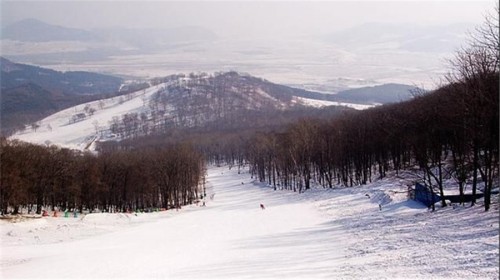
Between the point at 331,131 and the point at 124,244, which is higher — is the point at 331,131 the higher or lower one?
the higher one

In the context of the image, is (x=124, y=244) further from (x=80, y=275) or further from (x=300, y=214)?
(x=300, y=214)

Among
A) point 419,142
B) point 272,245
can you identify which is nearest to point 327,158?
point 419,142

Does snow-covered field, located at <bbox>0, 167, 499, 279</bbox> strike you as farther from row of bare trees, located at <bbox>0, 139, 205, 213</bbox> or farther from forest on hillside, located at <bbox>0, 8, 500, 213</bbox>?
row of bare trees, located at <bbox>0, 139, 205, 213</bbox>

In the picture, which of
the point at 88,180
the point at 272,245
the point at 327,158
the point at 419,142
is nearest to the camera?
the point at 272,245

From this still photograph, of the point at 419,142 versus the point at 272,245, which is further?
the point at 419,142

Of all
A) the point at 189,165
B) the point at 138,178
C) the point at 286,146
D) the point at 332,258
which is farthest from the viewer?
the point at 286,146

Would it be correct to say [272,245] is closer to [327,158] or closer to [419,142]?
[419,142]

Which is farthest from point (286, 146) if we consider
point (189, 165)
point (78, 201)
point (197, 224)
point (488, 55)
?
point (488, 55)

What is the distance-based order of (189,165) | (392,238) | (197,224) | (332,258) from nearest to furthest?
(332,258) → (392,238) → (197,224) → (189,165)
